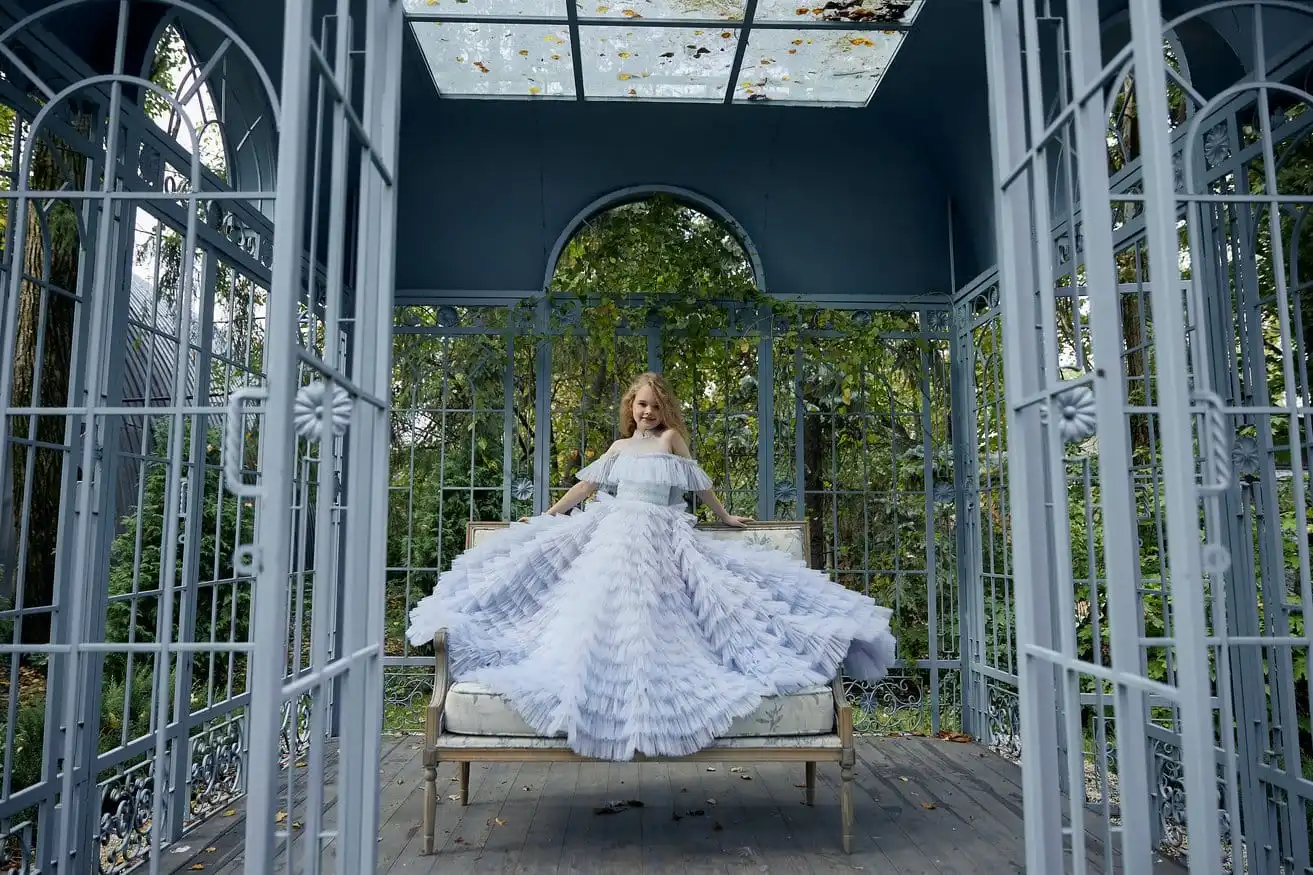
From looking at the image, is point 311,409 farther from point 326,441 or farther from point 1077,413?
point 1077,413

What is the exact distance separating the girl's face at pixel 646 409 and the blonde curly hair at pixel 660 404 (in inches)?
0.6

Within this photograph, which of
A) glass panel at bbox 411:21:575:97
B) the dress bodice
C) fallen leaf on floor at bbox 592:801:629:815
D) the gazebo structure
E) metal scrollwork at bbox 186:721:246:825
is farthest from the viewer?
glass panel at bbox 411:21:575:97

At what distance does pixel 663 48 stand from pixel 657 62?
0.53 ft

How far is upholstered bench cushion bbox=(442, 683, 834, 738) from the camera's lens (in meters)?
3.53

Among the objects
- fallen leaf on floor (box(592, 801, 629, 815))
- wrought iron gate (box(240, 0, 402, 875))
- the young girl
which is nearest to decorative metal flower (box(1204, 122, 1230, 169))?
the young girl

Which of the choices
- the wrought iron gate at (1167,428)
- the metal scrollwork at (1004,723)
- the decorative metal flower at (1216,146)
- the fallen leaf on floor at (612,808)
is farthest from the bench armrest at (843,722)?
the decorative metal flower at (1216,146)

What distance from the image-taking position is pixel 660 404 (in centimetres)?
474

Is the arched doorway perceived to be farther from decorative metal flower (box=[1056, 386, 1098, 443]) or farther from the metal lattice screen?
decorative metal flower (box=[1056, 386, 1098, 443])

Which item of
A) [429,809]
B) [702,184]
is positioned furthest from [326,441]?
[702,184]

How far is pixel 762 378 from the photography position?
5906mm

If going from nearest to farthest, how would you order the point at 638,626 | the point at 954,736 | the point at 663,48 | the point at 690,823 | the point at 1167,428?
1. the point at 1167,428
2. the point at 638,626
3. the point at 690,823
4. the point at 663,48
5. the point at 954,736

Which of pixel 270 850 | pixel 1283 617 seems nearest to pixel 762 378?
pixel 1283 617

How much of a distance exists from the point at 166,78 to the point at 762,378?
3.49 m

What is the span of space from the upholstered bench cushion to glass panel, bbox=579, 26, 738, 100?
3360mm
